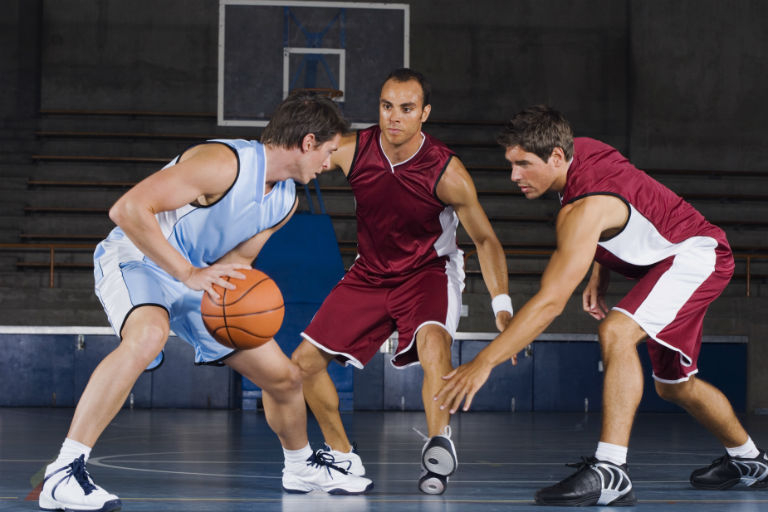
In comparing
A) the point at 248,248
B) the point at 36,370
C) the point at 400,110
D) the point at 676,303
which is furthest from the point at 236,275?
the point at 36,370

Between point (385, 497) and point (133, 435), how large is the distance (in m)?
3.61

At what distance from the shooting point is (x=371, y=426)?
809cm

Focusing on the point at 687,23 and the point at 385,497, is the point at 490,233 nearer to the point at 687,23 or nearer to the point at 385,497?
the point at 385,497

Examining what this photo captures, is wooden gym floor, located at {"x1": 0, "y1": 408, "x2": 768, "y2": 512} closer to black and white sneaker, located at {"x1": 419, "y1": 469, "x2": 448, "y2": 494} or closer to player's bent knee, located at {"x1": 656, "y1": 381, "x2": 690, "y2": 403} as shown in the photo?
black and white sneaker, located at {"x1": 419, "y1": 469, "x2": 448, "y2": 494}

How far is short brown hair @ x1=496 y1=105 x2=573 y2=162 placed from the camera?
362cm

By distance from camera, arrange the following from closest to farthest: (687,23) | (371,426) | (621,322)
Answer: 1. (621,322)
2. (371,426)
3. (687,23)

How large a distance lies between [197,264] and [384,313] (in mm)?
1046

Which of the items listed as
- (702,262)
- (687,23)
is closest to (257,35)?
(687,23)

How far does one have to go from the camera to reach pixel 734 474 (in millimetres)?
4035

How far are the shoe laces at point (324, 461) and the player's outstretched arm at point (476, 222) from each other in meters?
1.00

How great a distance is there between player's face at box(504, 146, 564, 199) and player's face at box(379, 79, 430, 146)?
0.76 m

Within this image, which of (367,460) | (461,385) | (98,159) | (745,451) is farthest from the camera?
(98,159)

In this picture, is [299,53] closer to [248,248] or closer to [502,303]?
[502,303]

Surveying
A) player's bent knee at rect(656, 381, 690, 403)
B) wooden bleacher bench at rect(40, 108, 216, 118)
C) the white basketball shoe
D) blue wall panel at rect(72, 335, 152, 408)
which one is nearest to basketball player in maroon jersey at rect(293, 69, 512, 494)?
player's bent knee at rect(656, 381, 690, 403)
